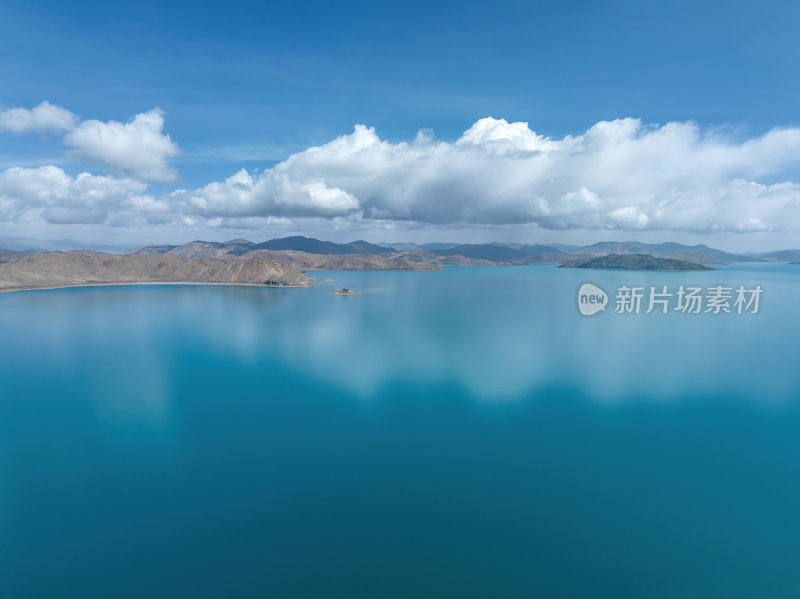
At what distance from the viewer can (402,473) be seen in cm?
1928

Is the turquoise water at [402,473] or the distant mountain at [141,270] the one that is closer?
the turquoise water at [402,473]

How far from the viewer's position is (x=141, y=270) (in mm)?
153250

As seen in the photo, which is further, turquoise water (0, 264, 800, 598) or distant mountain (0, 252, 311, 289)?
distant mountain (0, 252, 311, 289)

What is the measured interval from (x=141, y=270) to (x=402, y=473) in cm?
16809

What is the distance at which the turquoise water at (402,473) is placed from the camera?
13.5 meters

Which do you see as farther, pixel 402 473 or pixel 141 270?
pixel 141 270

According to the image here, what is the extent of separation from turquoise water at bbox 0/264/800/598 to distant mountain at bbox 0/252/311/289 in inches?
4131

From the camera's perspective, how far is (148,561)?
13812mm

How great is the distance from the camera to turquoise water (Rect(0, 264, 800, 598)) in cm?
1354

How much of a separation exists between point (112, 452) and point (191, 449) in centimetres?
405

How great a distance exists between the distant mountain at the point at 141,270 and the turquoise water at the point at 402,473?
344 ft

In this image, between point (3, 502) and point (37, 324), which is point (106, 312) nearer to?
point (37, 324)

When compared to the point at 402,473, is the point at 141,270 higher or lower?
higher

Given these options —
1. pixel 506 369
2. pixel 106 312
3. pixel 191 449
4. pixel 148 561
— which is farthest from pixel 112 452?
pixel 106 312
